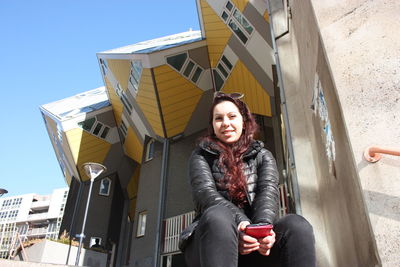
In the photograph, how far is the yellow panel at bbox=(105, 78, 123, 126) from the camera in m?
18.1

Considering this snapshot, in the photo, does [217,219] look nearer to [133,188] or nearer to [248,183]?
[248,183]

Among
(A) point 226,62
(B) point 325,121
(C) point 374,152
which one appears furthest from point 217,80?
(C) point 374,152

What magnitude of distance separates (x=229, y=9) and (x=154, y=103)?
4.96 meters

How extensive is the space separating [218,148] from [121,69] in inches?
570

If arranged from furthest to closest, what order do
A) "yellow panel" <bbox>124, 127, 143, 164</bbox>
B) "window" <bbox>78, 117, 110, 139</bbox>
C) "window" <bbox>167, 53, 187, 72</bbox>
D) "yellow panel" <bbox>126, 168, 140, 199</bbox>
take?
"yellow panel" <bbox>126, 168, 140, 199</bbox>, "yellow panel" <bbox>124, 127, 143, 164</bbox>, "window" <bbox>78, 117, 110, 139</bbox>, "window" <bbox>167, 53, 187, 72</bbox>

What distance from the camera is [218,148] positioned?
2.44 metres

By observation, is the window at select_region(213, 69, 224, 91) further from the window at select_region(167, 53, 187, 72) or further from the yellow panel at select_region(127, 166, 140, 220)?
the yellow panel at select_region(127, 166, 140, 220)

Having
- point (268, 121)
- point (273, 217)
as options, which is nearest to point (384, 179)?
point (273, 217)

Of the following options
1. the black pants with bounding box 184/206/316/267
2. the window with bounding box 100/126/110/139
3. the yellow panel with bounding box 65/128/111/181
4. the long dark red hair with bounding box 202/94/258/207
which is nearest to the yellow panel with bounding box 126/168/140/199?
the yellow panel with bounding box 65/128/111/181

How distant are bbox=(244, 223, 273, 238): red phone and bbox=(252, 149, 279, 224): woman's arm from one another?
16cm

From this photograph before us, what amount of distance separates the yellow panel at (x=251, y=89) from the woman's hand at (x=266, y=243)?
36.1 feet

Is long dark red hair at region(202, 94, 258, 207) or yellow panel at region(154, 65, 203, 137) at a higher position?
yellow panel at region(154, 65, 203, 137)

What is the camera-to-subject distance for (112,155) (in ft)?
66.9

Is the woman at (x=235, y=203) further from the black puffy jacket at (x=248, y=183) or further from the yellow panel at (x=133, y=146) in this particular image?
the yellow panel at (x=133, y=146)
